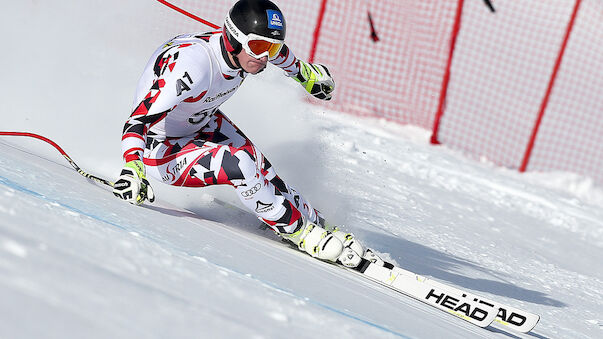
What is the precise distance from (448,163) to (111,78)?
401 cm

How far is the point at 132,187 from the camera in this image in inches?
132

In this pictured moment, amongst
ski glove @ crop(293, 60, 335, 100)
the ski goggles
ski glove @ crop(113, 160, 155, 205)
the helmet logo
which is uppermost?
the helmet logo

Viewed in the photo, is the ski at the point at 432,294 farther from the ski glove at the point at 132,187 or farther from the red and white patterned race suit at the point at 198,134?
the ski glove at the point at 132,187

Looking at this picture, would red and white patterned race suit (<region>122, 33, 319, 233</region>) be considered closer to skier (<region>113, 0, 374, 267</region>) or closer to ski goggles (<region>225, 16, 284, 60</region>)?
skier (<region>113, 0, 374, 267</region>)

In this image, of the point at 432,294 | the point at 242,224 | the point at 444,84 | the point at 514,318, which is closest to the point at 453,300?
the point at 432,294

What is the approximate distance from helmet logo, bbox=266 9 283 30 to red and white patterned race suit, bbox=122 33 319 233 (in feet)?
0.95

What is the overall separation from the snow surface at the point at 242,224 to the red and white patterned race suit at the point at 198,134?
22cm

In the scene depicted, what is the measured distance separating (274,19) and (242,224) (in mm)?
1227

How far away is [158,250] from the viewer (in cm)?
246

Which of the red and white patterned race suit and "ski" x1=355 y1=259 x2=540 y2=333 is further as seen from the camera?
the red and white patterned race suit

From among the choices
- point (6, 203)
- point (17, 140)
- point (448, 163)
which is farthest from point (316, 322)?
point (448, 163)

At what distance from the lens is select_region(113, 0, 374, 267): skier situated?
11.8 feet

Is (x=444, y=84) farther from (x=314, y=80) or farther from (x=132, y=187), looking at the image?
(x=132, y=187)

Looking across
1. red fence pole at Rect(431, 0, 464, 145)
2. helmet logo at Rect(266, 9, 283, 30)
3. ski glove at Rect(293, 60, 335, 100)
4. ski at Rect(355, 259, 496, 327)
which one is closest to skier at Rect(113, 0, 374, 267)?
helmet logo at Rect(266, 9, 283, 30)
